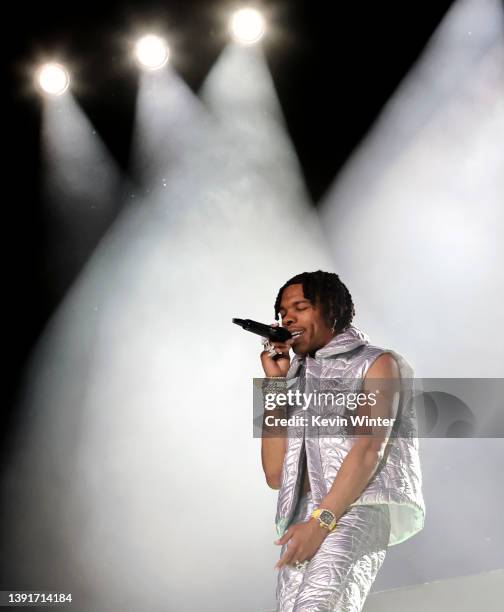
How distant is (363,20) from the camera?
3486mm

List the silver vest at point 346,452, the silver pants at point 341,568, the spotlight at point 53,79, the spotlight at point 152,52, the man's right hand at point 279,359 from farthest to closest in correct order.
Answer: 1. the spotlight at point 152,52
2. the spotlight at point 53,79
3. the man's right hand at point 279,359
4. the silver vest at point 346,452
5. the silver pants at point 341,568

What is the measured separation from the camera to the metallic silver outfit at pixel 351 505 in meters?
1.48

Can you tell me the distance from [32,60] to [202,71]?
2.78 feet

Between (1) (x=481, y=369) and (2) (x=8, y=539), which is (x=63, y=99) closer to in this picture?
(2) (x=8, y=539)

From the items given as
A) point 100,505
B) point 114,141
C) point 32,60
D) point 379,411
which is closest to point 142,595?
point 100,505

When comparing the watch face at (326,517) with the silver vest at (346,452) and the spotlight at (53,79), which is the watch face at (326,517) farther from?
the spotlight at (53,79)

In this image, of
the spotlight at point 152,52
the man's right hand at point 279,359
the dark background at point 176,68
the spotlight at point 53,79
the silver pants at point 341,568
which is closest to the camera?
the silver pants at point 341,568

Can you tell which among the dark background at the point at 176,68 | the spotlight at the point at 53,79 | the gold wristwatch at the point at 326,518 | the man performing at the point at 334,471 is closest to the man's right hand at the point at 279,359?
the man performing at the point at 334,471

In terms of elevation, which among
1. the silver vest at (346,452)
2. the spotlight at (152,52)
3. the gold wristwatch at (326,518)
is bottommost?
the gold wristwatch at (326,518)

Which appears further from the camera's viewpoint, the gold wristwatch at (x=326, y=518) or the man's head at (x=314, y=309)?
the man's head at (x=314, y=309)

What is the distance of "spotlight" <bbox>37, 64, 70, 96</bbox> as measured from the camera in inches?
125

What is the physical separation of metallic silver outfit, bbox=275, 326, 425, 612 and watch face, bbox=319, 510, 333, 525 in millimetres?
34

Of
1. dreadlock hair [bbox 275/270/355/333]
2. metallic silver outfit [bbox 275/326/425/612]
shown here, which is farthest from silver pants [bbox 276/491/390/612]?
dreadlock hair [bbox 275/270/355/333]

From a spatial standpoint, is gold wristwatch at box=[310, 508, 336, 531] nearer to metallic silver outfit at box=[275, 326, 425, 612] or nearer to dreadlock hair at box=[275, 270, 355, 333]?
metallic silver outfit at box=[275, 326, 425, 612]
